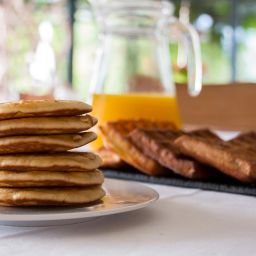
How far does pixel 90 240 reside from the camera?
0.44m

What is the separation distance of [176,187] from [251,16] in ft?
18.2

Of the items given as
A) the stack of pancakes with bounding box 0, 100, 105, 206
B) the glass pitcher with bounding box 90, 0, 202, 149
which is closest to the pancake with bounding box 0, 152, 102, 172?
the stack of pancakes with bounding box 0, 100, 105, 206

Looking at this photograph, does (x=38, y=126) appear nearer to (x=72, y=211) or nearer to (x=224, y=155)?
(x=72, y=211)

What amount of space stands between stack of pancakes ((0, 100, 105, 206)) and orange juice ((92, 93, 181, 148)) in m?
0.52

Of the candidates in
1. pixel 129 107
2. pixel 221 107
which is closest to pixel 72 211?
pixel 129 107

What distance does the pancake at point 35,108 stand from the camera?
0.49 m

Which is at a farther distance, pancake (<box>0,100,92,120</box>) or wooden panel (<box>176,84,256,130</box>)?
wooden panel (<box>176,84,256,130</box>)

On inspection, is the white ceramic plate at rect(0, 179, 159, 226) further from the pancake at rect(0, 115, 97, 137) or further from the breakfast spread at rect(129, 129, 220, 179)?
the breakfast spread at rect(129, 129, 220, 179)

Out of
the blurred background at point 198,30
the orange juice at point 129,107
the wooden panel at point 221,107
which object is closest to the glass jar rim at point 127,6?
the orange juice at point 129,107

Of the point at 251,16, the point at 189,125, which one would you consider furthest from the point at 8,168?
the point at 251,16

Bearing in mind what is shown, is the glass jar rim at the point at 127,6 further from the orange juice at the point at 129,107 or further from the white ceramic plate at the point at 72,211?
the white ceramic plate at the point at 72,211

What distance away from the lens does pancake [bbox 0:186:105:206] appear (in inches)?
19.0

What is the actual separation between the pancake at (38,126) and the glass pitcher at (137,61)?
0.50 metres

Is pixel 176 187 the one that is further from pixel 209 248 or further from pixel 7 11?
pixel 7 11
